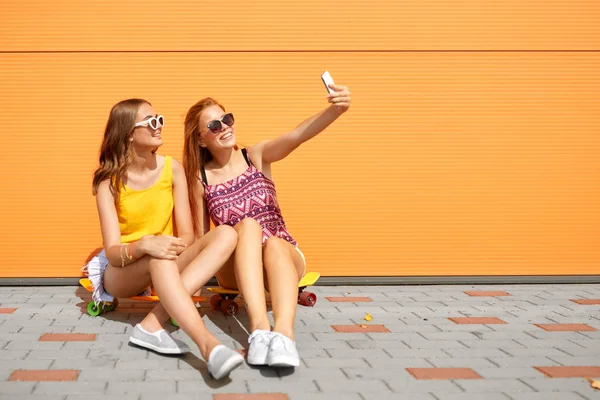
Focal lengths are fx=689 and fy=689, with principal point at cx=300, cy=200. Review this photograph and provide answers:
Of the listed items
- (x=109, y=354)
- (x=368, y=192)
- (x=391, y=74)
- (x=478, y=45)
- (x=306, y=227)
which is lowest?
(x=109, y=354)

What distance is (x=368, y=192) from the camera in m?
5.32

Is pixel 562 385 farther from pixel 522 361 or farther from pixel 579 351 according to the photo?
pixel 579 351

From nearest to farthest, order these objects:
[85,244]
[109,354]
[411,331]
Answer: [109,354] < [411,331] < [85,244]

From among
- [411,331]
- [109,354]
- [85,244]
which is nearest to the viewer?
[109,354]

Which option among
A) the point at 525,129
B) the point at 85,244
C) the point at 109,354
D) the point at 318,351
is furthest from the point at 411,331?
the point at 85,244

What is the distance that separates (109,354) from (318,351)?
3.29ft

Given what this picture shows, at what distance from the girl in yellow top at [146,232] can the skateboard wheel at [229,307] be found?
455 mm

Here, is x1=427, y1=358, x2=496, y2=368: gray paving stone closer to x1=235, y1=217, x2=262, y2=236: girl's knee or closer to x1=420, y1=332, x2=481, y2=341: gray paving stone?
x1=420, y1=332, x2=481, y2=341: gray paving stone

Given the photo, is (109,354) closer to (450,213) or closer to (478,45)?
(450,213)

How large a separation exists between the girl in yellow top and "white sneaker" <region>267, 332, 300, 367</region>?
1.47ft

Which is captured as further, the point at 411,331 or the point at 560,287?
the point at 560,287

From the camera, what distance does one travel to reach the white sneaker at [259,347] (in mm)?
2969

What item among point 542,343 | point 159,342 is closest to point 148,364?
point 159,342

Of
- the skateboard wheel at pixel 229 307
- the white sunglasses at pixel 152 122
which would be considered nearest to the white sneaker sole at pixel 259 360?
the skateboard wheel at pixel 229 307
